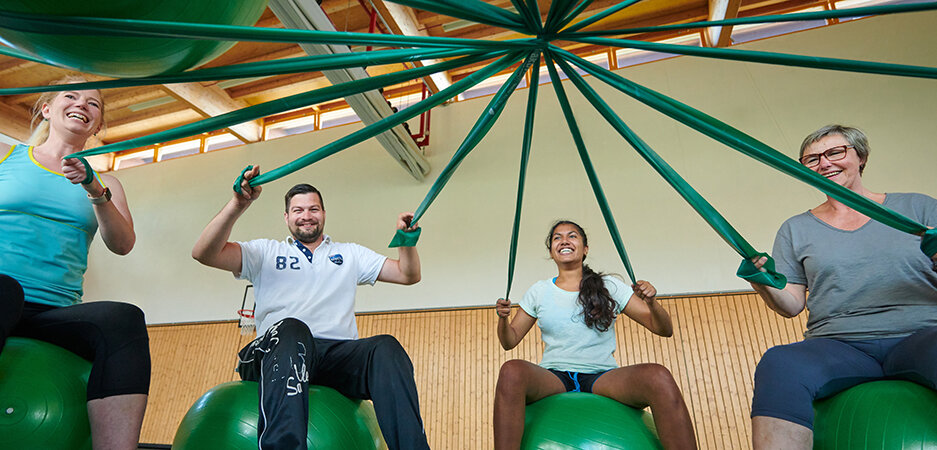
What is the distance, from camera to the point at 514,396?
5.77ft

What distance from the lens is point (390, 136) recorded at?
16.8ft

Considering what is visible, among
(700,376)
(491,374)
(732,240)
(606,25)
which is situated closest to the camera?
(732,240)

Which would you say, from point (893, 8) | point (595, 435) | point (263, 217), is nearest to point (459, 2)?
point (893, 8)

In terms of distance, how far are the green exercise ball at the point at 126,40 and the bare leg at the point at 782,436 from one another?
1519 millimetres

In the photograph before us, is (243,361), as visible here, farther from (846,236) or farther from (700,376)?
(700,376)

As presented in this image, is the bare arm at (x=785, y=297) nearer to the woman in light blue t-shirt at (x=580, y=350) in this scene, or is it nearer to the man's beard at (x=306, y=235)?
the woman in light blue t-shirt at (x=580, y=350)

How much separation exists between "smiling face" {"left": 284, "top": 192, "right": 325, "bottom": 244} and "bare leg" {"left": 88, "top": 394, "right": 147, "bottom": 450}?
884mm

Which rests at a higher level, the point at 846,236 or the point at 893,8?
the point at 893,8

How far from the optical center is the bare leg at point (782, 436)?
135 cm

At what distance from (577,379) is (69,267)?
1758 mm

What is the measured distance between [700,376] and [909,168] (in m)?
2.45

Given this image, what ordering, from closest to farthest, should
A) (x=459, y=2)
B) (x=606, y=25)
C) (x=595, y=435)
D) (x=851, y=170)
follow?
1. (x=459, y=2)
2. (x=595, y=435)
3. (x=851, y=170)
4. (x=606, y=25)

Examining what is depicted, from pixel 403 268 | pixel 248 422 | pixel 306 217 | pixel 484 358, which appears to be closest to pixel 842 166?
pixel 403 268

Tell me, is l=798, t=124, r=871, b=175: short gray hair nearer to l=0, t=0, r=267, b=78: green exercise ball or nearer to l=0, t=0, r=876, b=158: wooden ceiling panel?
l=0, t=0, r=267, b=78: green exercise ball
